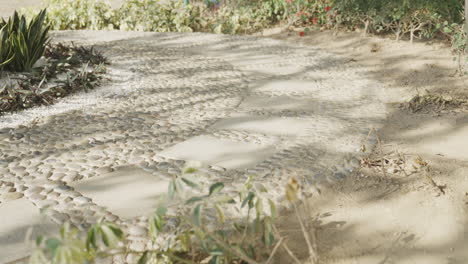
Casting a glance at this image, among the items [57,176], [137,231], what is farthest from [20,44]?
[137,231]

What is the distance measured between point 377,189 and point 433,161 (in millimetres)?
657

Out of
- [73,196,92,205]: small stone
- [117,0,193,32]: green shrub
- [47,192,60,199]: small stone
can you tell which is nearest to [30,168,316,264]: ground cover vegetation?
[73,196,92,205]: small stone

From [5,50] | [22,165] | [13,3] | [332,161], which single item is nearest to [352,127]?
[332,161]

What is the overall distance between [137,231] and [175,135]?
1.58 m

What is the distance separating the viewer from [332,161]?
3557mm

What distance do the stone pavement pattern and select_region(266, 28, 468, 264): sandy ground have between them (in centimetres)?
26

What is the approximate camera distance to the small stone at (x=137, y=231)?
260cm

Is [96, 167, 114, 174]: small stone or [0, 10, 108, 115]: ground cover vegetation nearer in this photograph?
[96, 167, 114, 174]: small stone

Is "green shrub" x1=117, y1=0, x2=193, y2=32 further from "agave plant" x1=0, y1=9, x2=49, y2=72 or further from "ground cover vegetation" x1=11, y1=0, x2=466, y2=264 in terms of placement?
"agave plant" x1=0, y1=9, x2=49, y2=72

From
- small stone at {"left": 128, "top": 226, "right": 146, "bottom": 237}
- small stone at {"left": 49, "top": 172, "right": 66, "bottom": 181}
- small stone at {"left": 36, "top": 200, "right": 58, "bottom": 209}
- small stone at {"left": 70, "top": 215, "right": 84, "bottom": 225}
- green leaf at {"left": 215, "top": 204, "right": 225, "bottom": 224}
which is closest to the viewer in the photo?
green leaf at {"left": 215, "top": 204, "right": 225, "bottom": 224}

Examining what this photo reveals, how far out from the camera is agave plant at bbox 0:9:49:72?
5.29 metres

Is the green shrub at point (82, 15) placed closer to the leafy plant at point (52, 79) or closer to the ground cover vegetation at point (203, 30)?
the ground cover vegetation at point (203, 30)

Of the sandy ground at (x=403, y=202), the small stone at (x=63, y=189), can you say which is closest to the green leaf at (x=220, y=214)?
the sandy ground at (x=403, y=202)

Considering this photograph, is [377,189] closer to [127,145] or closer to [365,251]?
[365,251]
